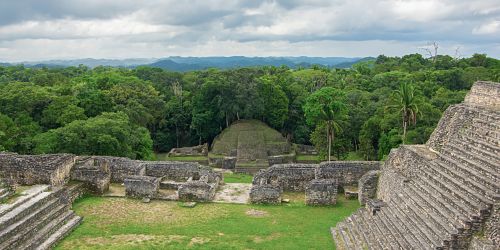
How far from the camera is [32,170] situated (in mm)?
19812

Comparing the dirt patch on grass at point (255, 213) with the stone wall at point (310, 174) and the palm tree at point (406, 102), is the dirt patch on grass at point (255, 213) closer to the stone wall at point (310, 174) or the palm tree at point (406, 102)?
the stone wall at point (310, 174)

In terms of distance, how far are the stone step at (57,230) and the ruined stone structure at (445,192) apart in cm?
1014

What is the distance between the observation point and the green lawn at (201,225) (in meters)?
15.9

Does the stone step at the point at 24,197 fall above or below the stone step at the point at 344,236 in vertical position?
above

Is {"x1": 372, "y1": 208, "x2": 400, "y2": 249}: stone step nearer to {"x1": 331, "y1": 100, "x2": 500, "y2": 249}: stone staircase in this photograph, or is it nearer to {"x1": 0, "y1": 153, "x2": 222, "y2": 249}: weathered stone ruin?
{"x1": 331, "y1": 100, "x2": 500, "y2": 249}: stone staircase

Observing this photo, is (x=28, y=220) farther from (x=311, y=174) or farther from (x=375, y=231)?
(x=311, y=174)

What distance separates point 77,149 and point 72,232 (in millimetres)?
11487

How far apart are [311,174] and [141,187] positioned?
8570 millimetres

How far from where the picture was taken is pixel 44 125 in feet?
111

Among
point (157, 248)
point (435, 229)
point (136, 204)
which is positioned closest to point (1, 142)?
point (136, 204)

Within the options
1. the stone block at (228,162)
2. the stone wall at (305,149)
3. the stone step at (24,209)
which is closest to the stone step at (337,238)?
the stone step at (24,209)

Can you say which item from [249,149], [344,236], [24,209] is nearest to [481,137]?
[344,236]

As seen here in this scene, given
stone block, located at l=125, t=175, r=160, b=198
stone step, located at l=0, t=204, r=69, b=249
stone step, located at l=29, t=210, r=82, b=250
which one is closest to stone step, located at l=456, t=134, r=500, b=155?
stone block, located at l=125, t=175, r=160, b=198

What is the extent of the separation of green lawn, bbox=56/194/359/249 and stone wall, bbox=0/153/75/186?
5.40 ft
